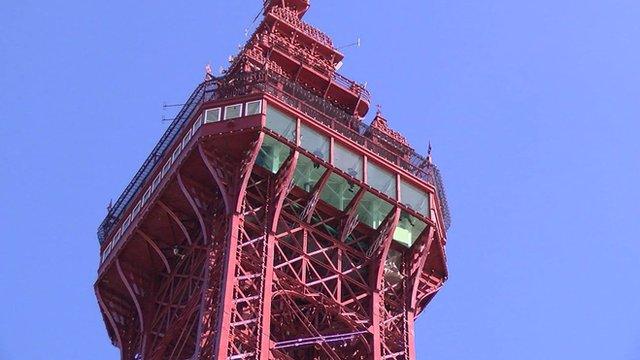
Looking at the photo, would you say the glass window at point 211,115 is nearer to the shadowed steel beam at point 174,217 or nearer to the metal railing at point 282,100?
the metal railing at point 282,100

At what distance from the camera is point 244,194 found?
75312mm

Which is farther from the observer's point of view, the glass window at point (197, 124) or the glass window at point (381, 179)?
the glass window at point (381, 179)

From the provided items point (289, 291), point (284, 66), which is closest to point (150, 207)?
point (289, 291)

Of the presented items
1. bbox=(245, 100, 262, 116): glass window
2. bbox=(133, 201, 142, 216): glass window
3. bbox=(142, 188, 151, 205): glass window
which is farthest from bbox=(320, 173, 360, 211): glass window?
bbox=(133, 201, 142, 216): glass window

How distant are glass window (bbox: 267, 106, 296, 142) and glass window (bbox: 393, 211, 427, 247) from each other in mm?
6635

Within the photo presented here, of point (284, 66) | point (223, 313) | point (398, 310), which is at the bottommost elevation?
point (223, 313)

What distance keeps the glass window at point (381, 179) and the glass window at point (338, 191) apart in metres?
1.00

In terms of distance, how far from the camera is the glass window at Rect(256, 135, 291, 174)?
76375 mm

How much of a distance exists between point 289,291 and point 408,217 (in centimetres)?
813

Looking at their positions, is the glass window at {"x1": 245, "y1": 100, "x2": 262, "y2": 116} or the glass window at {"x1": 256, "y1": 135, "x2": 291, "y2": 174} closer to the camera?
the glass window at {"x1": 256, "y1": 135, "x2": 291, "y2": 174}

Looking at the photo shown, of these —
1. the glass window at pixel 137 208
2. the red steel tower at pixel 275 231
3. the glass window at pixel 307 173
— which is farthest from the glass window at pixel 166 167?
the glass window at pixel 307 173

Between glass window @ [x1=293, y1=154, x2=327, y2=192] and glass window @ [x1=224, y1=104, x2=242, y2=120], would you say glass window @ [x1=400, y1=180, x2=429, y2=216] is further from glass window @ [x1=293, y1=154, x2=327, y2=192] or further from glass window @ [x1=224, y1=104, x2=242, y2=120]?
glass window @ [x1=224, y1=104, x2=242, y2=120]

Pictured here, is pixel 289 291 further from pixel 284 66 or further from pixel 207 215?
pixel 284 66

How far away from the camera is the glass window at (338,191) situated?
78.0 meters
